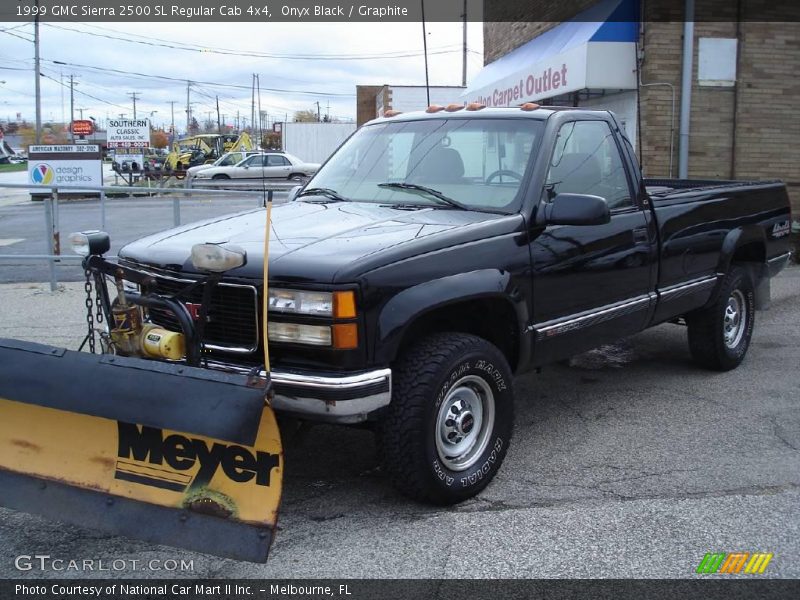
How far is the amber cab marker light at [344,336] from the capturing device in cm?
352

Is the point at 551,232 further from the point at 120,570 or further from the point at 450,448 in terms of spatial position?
the point at 120,570

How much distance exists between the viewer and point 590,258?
4.86m

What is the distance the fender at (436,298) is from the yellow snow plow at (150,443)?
55 centimetres

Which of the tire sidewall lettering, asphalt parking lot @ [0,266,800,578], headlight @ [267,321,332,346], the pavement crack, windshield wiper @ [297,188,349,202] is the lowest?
asphalt parking lot @ [0,266,800,578]

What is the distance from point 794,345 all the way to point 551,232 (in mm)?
4157

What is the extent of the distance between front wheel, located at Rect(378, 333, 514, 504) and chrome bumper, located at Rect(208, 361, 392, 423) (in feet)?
0.62

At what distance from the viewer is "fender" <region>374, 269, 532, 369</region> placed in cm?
366

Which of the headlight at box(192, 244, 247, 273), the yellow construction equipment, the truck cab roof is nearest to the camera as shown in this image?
the headlight at box(192, 244, 247, 273)

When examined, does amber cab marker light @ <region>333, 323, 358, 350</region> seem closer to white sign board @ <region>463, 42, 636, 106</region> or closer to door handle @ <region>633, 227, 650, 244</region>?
door handle @ <region>633, 227, 650, 244</region>

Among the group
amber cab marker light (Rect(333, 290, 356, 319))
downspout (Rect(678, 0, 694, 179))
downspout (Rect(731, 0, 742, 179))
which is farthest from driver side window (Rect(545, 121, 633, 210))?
downspout (Rect(731, 0, 742, 179))

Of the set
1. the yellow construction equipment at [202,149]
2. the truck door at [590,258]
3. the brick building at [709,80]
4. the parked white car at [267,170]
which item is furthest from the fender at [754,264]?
the yellow construction equipment at [202,149]

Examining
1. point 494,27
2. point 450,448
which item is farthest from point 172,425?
point 494,27

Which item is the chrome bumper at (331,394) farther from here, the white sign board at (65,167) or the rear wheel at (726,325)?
the white sign board at (65,167)

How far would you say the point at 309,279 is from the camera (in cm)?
354
